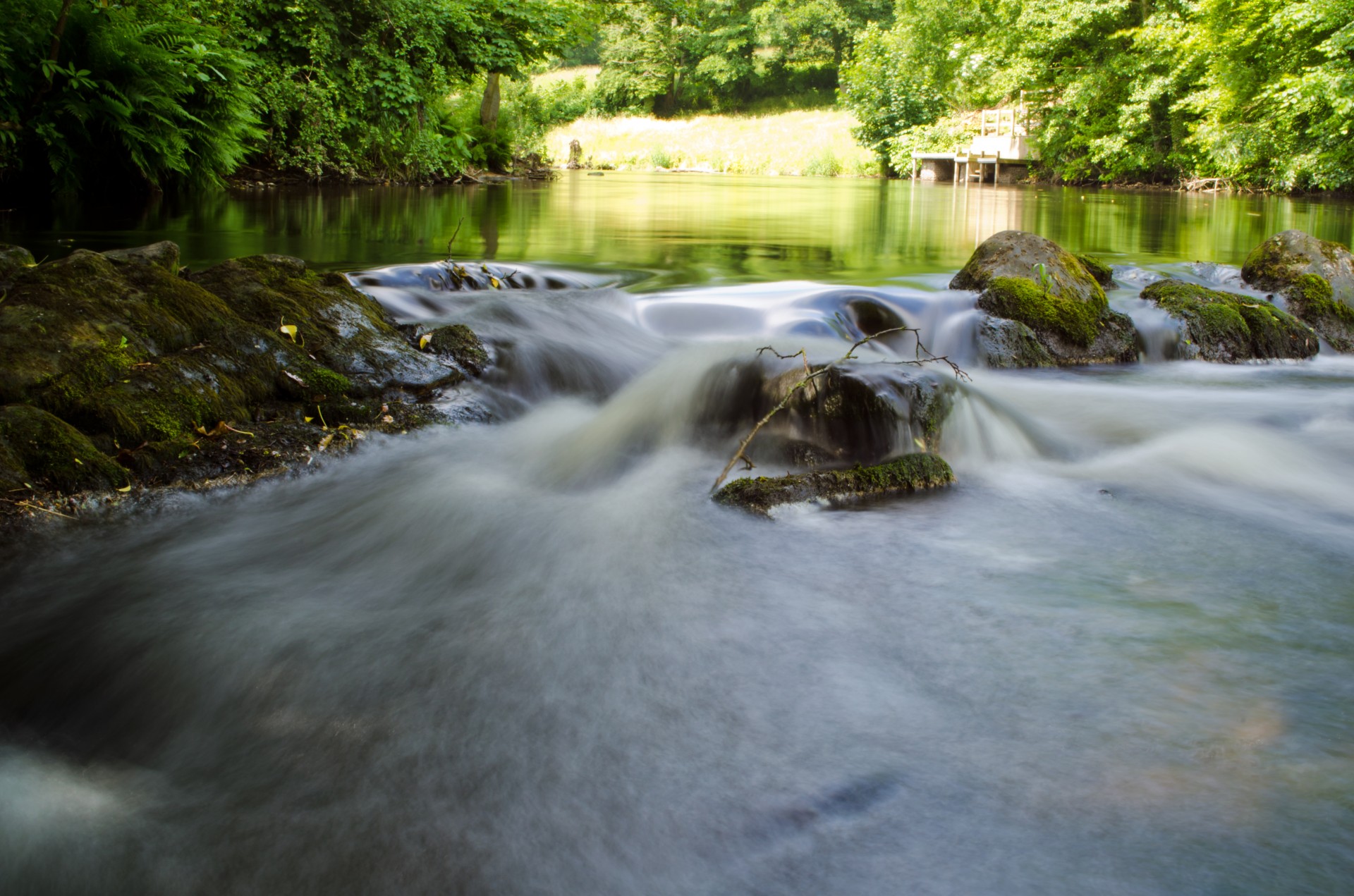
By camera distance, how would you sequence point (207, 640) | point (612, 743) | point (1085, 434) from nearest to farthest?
point (612, 743) → point (207, 640) → point (1085, 434)

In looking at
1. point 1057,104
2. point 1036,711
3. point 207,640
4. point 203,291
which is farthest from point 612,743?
point 1057,104

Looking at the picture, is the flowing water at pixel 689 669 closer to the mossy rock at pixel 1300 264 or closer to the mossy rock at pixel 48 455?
the mossy rock at pixel 48 455

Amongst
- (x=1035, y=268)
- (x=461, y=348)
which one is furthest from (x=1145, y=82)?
(x=461, y=348)

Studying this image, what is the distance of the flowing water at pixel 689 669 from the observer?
72.2 inches

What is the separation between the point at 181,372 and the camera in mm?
3832

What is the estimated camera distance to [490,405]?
473 cm

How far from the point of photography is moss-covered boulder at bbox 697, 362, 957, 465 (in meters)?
3.97

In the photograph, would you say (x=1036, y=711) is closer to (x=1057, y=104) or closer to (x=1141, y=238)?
(x=1141, y=238)

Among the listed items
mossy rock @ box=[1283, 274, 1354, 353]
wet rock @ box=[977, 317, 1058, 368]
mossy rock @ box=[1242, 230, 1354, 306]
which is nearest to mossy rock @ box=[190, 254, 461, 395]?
wet rock @ box=[977, 317, 1058, 368]

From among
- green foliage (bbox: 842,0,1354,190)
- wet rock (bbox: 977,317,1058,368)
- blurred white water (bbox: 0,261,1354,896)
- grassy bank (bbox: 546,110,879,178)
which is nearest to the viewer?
blurred white water (bbox: 0,261,1354,896)

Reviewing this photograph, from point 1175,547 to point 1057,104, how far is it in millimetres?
27302

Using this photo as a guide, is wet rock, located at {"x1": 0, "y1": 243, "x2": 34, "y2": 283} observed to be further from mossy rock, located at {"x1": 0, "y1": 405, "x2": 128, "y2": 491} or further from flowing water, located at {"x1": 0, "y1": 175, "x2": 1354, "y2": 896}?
flowing water, located at {"x1": 0, "y1": 175, "x2": 1354, "y2": 896}

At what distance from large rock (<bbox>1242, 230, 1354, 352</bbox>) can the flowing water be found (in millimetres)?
2288

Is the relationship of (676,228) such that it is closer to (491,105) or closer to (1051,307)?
(1051,307)
